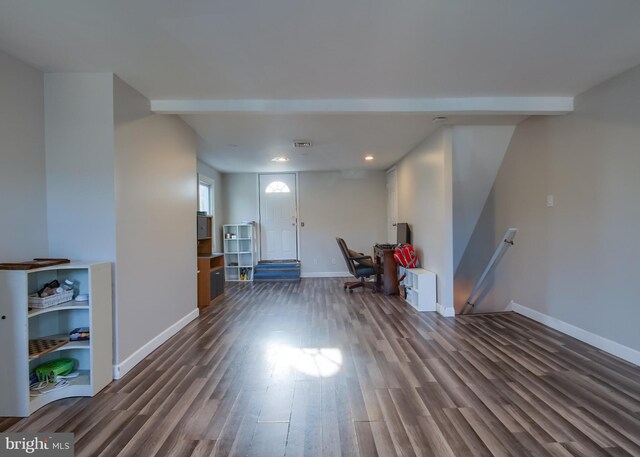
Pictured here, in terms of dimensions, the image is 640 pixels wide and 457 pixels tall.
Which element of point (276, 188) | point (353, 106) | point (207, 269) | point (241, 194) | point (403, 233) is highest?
point (353, 106)

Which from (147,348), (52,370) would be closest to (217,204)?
(147,348)

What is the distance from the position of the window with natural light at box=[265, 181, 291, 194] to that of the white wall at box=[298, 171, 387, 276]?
1.26 ft

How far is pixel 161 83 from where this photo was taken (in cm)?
248

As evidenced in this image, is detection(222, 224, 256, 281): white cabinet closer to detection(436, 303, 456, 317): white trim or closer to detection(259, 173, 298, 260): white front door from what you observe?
detection(259, 173, 298, 260): white front door

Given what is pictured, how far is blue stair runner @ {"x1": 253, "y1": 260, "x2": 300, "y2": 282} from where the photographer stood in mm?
6375

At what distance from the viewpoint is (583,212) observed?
2.87 m

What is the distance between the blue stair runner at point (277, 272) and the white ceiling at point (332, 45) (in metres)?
4.21

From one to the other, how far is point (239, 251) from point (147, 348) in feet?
12.6

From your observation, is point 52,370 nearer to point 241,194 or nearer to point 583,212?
point 583,212

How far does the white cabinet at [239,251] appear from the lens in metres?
6.48

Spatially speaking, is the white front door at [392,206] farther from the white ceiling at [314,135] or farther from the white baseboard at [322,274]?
the white baseboard at [322,274]

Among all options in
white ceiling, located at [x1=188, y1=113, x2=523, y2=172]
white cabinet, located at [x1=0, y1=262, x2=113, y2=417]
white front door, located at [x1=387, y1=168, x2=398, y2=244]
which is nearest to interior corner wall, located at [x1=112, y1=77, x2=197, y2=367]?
white cabinet, located at [x1=0, y1=262, x2=113, y2=417]

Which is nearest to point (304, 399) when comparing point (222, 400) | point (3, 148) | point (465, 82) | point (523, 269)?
point (222, 400)

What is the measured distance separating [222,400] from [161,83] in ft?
8.50
